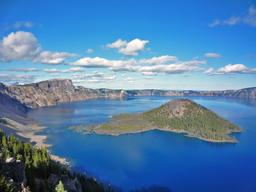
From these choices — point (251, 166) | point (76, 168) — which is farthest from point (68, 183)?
point (251, 166)

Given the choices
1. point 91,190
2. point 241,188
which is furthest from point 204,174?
point 91,190

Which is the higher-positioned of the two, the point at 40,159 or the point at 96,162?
the point at 40,159

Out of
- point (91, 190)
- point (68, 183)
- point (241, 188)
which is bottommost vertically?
point (241, 188)

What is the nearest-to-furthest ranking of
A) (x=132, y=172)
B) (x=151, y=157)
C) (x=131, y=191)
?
(x=131, y=191) < (x=132, y=172) < (x=151, y=157)

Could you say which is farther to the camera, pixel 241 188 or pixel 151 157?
pixel 151 157

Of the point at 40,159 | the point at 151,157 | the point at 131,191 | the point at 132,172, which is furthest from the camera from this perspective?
the point at 151,157

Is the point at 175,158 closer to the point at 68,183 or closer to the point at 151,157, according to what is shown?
the point at 151,157

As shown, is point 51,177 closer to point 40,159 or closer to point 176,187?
point 40,159
